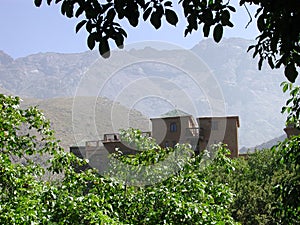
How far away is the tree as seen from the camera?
2.48 meters

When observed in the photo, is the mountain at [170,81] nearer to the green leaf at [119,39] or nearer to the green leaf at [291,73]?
the green leaf at [291,73]

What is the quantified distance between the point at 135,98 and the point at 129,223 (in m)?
5.55

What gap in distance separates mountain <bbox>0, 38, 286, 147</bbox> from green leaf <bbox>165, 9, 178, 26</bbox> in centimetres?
74

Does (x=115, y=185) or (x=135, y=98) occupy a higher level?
(x=135, y=98)

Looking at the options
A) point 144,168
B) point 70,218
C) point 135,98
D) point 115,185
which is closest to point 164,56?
point 135,98

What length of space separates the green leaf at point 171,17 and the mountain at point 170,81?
29.0 inches

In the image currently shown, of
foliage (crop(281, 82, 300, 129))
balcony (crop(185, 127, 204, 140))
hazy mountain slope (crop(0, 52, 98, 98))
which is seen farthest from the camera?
hazy mountain slope (crop(0, 52, 98, 98))

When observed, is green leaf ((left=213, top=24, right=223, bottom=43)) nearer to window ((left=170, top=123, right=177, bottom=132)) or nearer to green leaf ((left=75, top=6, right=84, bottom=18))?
green leaf ((left=75, top=6, right=84, bottom=18))

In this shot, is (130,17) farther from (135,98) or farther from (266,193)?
(266,193)

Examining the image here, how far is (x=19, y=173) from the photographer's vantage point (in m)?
6.67

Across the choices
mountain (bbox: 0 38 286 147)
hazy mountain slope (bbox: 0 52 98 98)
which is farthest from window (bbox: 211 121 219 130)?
hazy mountain slope (bbox: 0 52 98 98)

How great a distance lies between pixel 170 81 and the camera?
1295 centimetres

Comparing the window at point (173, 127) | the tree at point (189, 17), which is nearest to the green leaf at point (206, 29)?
the tree at point (189, 17)

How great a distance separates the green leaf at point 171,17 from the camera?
2.55 metres
